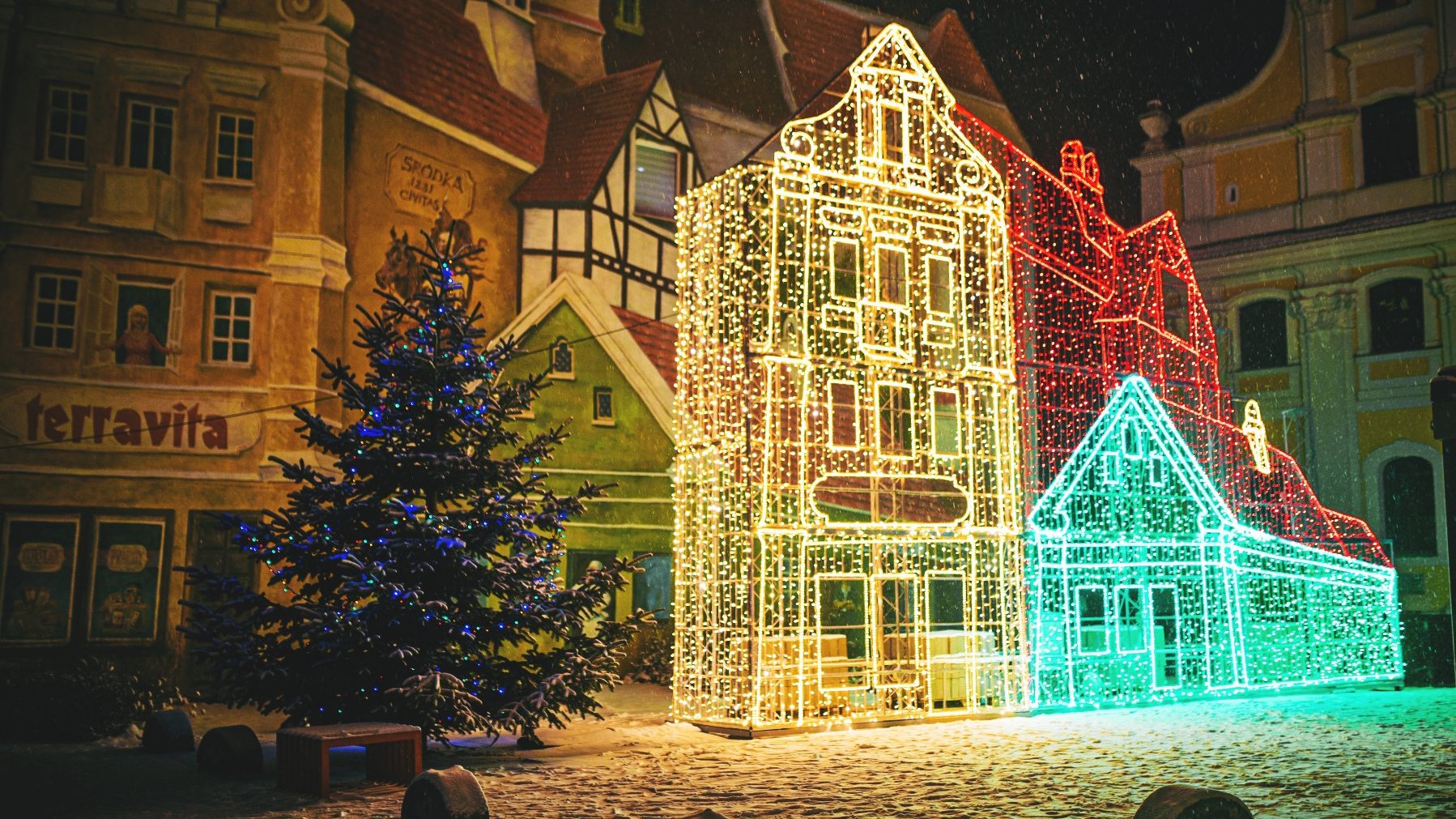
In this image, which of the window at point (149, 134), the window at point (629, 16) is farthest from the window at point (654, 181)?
the window at point (149, 134)

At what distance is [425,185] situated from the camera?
20750 millimetres

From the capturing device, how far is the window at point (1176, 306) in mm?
20500

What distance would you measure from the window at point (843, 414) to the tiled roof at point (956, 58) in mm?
10153

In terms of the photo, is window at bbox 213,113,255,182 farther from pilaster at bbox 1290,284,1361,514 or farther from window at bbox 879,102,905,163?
pilaster at bbox 1290,284,1361,514

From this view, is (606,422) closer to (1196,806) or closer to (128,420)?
(128,420)

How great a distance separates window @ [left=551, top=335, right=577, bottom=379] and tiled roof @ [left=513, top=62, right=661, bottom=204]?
101 inches

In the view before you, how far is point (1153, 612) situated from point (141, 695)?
1359cm

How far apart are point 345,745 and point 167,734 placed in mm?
3569

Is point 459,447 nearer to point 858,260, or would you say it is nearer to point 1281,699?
point 858,260

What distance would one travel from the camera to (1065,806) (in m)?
8.95

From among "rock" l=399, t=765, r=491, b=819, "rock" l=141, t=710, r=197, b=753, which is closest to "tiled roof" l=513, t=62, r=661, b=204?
"rock" l=141, t=710, r=197, b=753

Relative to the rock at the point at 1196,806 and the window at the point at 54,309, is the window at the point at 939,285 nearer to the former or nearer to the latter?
the rock at the point at 1196,806

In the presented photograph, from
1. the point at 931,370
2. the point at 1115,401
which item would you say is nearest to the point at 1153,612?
the point at 1115,401

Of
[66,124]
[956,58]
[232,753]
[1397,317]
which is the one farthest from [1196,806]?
[1397,317]
